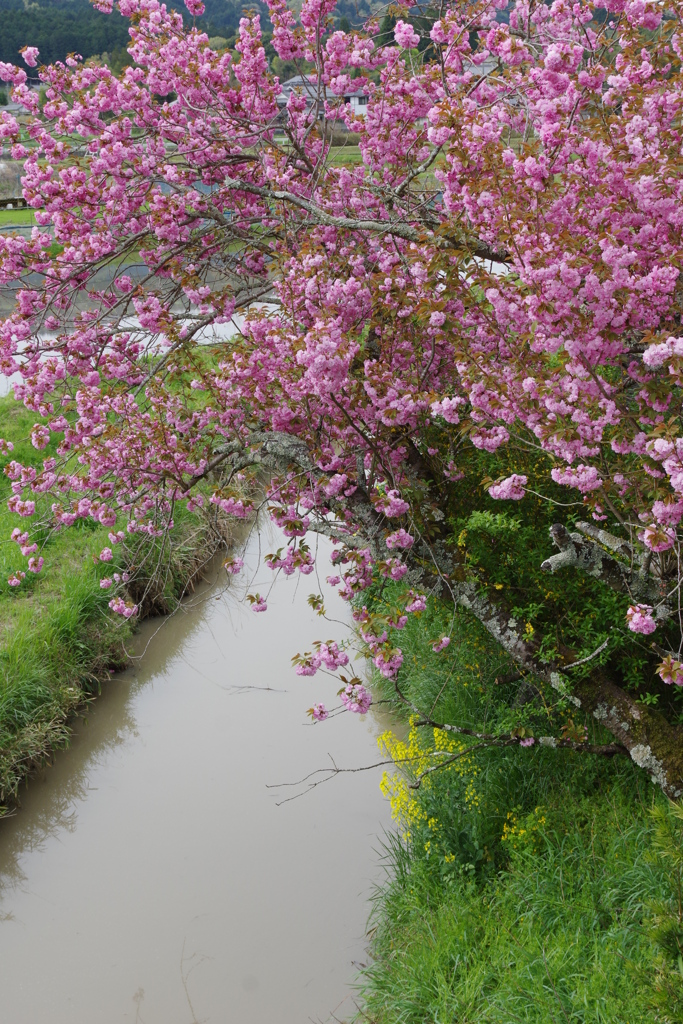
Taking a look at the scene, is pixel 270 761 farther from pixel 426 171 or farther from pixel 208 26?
pixel 208 26

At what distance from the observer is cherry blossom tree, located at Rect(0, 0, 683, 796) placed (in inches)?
109

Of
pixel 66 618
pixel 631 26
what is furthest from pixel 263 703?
pixel 631 26

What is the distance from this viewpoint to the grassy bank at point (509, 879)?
297 cm

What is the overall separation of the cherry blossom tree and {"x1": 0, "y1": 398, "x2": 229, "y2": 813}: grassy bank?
42.6 inches

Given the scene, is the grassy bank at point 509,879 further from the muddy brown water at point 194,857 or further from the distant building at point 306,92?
the distant building at point 306,92

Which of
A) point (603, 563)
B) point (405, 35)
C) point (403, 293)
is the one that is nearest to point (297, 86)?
point (405, 35)

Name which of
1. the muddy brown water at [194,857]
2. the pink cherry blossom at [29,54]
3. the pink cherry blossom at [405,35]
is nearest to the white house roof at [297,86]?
the pink cherry blossom at [405,35]

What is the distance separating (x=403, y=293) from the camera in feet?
11.8

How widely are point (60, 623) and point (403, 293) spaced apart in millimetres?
3808

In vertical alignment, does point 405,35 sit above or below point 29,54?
below

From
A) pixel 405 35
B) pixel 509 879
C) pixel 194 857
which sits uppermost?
pixel 405 35

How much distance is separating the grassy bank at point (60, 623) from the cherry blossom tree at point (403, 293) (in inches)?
42.6

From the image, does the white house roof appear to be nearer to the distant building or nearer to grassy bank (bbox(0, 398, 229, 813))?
the distant building

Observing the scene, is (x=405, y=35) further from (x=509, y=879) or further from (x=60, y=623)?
(x=60, y=623)
